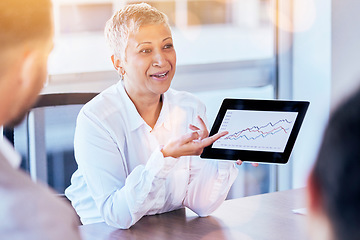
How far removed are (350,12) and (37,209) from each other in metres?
3.13

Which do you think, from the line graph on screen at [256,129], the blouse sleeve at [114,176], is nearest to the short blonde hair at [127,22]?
the blouse sleeve at [114,176]

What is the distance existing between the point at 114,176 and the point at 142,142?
223 millimetres

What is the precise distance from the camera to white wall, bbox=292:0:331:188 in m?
3.50

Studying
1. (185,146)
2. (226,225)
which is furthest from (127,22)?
(226,225)

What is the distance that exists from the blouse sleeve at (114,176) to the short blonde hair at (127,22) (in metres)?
0.32

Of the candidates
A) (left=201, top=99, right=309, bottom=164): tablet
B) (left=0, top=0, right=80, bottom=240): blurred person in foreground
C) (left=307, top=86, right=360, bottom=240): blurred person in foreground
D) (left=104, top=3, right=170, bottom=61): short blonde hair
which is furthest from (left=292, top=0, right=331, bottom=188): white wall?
(left=307, top=86, right=360, bottom=240): blurred person in foreground

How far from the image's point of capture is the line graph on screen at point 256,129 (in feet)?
5.66

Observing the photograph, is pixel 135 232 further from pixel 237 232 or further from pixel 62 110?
pixel 62 110

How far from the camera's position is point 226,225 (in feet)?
5.55

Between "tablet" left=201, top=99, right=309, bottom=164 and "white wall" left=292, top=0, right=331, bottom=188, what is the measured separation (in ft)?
5.85

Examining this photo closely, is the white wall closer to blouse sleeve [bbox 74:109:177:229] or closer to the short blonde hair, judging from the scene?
the short blonde hair

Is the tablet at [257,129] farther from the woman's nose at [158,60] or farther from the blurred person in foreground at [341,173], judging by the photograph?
the blurred person in foreground at [341,173]

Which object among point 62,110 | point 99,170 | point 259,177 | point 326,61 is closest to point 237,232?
point 99,170

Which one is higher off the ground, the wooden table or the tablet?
the tablet
